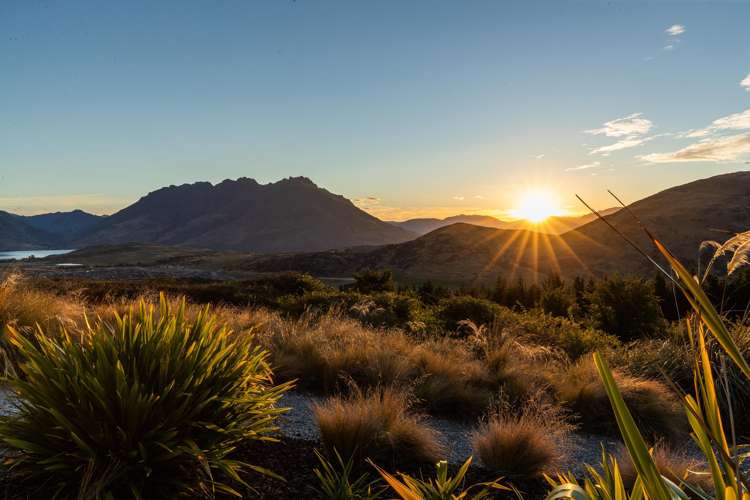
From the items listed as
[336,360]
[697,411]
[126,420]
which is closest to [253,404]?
[126,420]

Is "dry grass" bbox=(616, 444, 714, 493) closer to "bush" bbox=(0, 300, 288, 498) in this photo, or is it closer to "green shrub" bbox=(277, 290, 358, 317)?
"bush" bbox=(0, 300, 288, 498)

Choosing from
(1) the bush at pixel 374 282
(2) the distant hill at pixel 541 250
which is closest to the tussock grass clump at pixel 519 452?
(1) the bush at pixel 374 282

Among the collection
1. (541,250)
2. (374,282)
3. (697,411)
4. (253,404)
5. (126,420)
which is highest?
(697,411)

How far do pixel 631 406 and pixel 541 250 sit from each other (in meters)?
80.7

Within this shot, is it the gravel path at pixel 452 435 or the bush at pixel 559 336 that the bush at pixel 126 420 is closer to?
the gravel path at pixel 452 435

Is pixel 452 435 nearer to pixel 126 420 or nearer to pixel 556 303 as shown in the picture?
pixel 126 420

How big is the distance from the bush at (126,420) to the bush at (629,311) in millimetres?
14077

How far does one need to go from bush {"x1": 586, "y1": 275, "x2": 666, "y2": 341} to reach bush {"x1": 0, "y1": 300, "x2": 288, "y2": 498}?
14077 millimetres

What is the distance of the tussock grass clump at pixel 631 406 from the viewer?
6.66m

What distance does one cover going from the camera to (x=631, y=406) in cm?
674

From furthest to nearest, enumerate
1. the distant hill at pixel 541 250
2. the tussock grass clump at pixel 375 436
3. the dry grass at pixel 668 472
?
the distant hill at pixel 541 250 → the tussock grass clump at pixel 375 436 → the dry grass at pixel 668 472

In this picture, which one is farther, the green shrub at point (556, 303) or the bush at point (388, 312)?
the green shrub at point (556, 303)

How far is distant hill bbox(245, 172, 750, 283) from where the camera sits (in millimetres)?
68000

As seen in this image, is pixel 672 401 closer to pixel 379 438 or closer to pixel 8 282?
pixel 379 438
